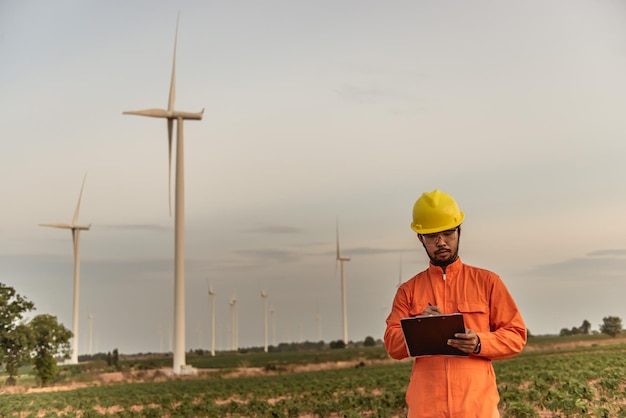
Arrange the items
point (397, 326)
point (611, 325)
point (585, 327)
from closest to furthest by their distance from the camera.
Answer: point (397, 326) → point (611, 325) → point (585, 327)

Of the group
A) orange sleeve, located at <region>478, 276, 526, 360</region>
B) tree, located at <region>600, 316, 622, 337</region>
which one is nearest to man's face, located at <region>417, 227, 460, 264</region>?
orange sleeve, located at <region>478, 276, 526, 360</region>

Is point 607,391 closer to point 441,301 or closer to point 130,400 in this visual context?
point 441,301

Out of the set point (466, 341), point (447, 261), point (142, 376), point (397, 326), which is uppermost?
point (447, 261)

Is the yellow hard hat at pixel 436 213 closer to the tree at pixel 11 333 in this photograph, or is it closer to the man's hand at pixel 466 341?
the man's hand at pixel 466 341

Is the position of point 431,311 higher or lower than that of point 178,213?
lower

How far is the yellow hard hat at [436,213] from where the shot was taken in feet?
18.4

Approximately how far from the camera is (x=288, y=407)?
29.2 metres

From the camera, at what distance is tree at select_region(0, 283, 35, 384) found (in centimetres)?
6488

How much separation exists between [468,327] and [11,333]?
215ft

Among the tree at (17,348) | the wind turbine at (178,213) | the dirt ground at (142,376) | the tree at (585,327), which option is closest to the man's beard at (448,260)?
the wind turbine at (178,213)

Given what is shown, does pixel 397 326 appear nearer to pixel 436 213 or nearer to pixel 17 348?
pixel 436 213

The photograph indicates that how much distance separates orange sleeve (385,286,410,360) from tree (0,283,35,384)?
A: 2518 inches

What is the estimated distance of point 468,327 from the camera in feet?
18.1

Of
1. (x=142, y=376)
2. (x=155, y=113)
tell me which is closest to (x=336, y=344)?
(x=142, y=376)
